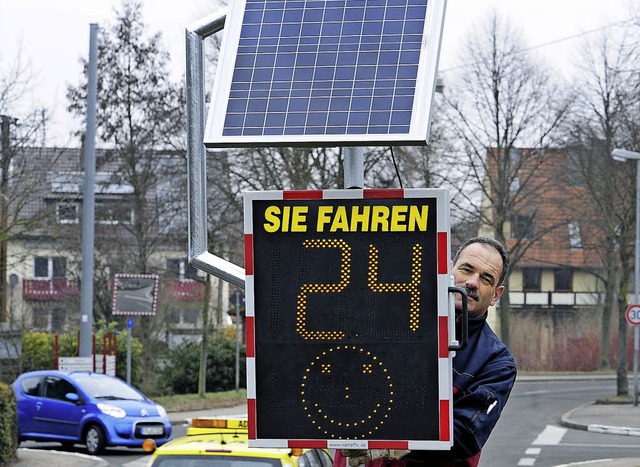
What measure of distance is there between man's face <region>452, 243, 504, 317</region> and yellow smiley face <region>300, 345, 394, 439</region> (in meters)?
0.79

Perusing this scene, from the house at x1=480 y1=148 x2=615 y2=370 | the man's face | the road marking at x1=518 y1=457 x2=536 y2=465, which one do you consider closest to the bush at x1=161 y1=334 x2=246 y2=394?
the house at x1=480 y1=148 x2=615 y2=370

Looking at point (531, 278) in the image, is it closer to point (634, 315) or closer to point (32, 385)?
point (634, 315)

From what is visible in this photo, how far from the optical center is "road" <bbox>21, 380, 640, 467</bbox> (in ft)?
74.4

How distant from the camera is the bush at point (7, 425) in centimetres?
1881

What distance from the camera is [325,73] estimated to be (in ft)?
15.0

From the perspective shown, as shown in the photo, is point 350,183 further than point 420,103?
Yes

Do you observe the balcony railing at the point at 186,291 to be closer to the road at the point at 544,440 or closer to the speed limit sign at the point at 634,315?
the road at the point at 544,440

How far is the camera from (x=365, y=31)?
4672 millimetres

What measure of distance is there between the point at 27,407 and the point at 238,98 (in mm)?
21303

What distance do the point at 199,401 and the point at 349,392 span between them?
3350 centimetres

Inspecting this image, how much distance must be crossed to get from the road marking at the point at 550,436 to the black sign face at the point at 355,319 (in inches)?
899

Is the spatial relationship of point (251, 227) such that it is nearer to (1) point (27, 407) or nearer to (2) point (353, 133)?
(2) point (353, 133)

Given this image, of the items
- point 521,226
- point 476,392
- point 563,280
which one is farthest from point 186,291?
point 476,392

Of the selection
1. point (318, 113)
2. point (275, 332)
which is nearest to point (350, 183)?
point (318, 113)
